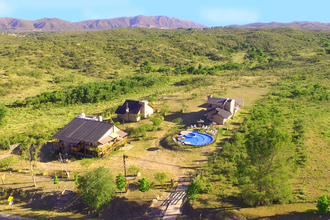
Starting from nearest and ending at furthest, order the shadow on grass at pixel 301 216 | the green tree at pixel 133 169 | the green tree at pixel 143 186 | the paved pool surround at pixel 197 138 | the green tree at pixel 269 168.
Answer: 1. the green tree at pixel 269 168
2. the shadow on grass at pixel 301 216
3. the green tree at pixel 143 186
4. the green tree at pixel 133 169
5. the paved pool surround at pixel 197 138

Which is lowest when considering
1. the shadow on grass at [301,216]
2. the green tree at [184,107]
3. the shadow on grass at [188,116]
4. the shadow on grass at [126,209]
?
the shadow on grass at [126,209]

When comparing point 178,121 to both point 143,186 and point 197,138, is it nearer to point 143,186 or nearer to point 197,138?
point 197,138

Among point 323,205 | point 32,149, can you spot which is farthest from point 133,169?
point 323,205

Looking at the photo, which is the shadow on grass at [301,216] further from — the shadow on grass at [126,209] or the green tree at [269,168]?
the shadow on grass at [126,209]

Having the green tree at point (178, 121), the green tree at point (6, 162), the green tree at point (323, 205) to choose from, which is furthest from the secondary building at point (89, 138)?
the green tree at point (323, 205)

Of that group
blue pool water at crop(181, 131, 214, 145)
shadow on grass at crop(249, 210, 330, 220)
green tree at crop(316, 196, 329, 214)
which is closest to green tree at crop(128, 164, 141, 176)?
blue pool water at crop(181, 131, 214, 145)

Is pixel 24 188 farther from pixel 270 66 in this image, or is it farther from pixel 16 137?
pixel 270 66
